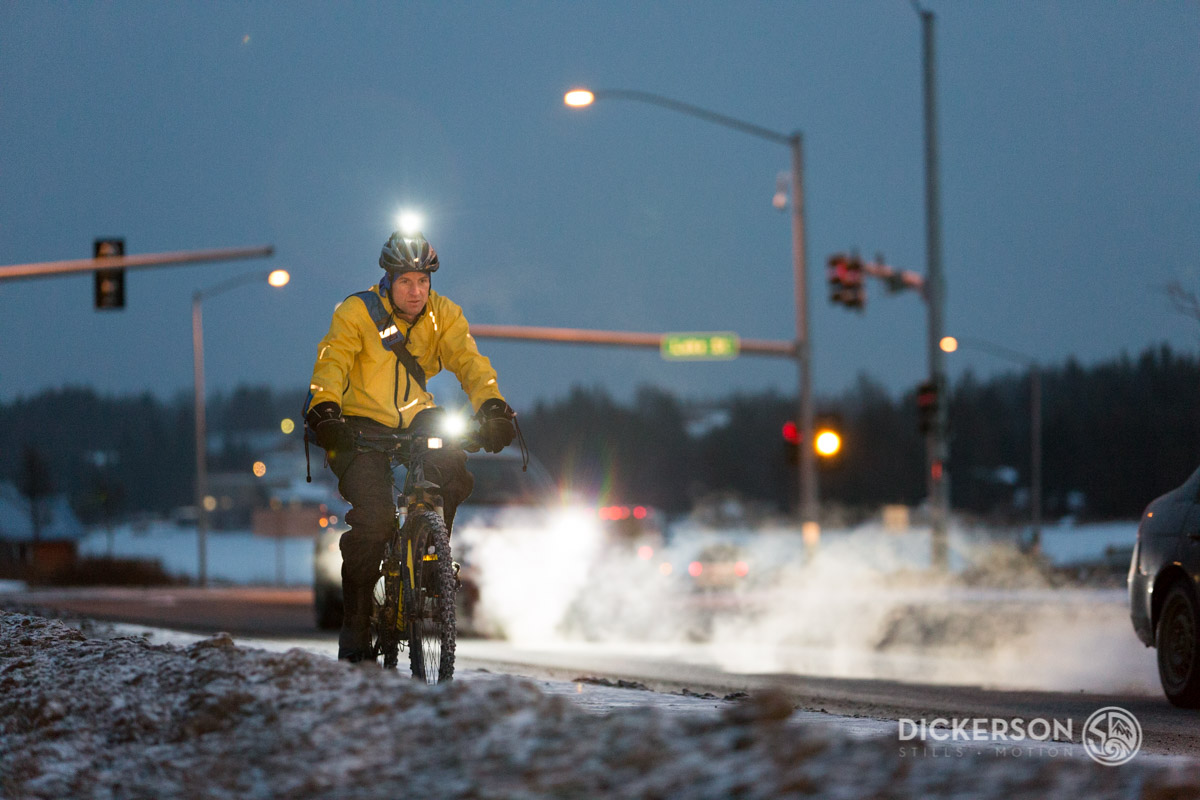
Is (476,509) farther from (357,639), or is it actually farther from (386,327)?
(386,327)

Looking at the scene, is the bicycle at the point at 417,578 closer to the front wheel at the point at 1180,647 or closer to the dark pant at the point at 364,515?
the dark pant at the point at 364,515

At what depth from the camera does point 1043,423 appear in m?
75.4

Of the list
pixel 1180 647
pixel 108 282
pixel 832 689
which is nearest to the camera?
pixel 1180 647

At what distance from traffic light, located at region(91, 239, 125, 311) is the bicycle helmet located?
2166cm

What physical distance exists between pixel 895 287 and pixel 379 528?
21.6m

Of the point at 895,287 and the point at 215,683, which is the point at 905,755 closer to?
the point at 215,683

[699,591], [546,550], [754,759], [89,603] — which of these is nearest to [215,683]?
[754,759]

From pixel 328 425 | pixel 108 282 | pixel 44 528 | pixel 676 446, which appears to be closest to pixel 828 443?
pixel 108 282

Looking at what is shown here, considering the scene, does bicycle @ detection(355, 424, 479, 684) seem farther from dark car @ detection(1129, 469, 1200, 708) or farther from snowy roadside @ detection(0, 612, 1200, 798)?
dark car @ detection(1129, 469, 1200, 708)

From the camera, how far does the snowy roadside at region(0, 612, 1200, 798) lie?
382 centimetres

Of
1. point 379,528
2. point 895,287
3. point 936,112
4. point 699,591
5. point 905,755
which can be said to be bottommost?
point 699,591

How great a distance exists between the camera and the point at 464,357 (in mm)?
6719

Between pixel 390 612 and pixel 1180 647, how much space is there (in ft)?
16.2

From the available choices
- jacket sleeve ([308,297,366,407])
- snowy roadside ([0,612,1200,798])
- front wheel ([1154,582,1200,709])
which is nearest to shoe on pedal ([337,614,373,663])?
snowy roadside ([0,612,1200,798])
